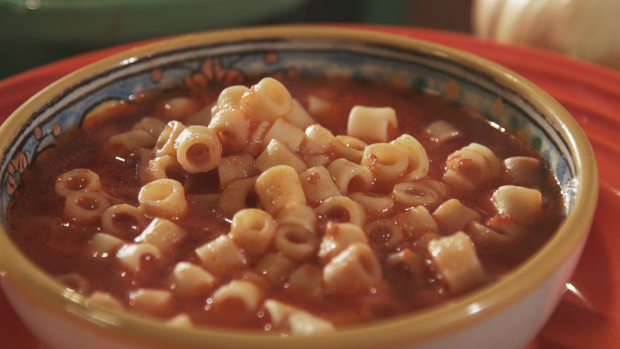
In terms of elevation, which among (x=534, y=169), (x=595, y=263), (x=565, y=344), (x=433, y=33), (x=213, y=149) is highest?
(x=433, y=33)

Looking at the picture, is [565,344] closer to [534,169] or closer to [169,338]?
[534,169]

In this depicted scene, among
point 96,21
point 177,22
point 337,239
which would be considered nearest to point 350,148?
point 337,239

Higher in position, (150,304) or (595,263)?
(150,304)

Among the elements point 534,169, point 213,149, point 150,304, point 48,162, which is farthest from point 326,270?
point 48,162

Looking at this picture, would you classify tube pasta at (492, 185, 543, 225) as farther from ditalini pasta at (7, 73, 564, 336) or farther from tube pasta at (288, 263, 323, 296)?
tube pasta at (288, 263, 323, 296)

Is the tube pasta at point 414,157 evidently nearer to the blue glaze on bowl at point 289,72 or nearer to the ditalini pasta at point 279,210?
the ditalini pasta at point 279,210

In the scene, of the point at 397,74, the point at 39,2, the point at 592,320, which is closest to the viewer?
the point at 592,320

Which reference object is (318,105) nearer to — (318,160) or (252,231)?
(318,160)
